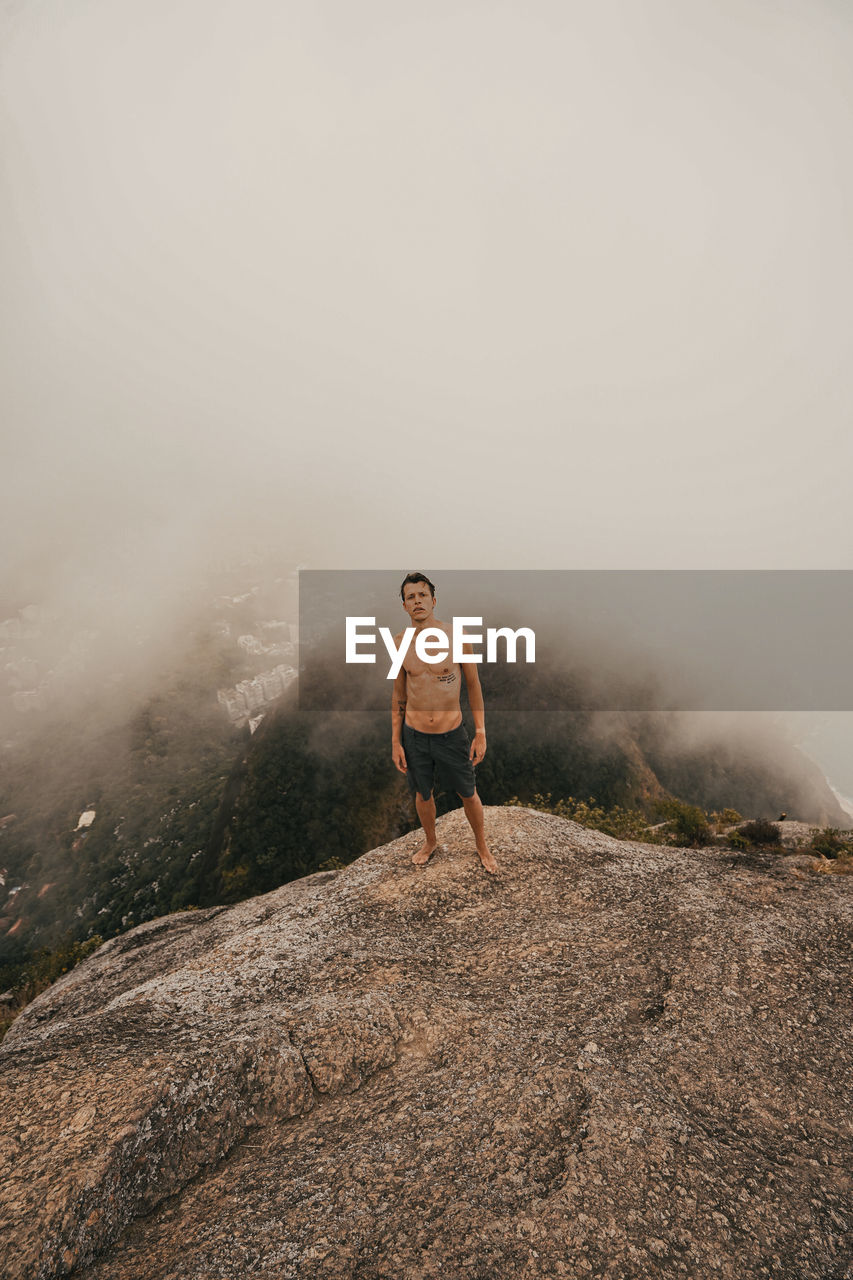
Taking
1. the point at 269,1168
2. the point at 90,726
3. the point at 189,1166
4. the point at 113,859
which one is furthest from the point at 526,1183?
the point at 90,726

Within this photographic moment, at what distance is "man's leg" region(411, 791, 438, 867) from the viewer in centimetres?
851

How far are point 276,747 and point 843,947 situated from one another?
7581 centimetres

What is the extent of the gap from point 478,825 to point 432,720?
7.38 ft

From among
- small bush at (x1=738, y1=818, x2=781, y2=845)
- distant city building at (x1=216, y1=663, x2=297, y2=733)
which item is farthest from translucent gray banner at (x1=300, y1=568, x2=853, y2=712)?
distant city building at (x1=216, y1=663, x2=297, y2=733)

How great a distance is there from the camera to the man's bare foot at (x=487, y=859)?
28.6ft

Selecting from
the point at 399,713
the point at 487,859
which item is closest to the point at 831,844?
the point at 487,859

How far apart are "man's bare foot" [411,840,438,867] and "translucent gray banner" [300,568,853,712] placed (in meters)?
49.8

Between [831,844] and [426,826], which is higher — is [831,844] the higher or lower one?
the lower one

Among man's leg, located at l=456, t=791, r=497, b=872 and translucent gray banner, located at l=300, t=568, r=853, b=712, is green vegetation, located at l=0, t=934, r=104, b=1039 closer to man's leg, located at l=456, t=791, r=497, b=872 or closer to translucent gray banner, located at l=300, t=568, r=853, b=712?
man's leg, located at l=456, t=791, r=497, b=872

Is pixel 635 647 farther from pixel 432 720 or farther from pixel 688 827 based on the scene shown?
pixel 432 720

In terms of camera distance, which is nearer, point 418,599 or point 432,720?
point 418,599

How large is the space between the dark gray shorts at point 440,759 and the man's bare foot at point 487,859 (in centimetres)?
136

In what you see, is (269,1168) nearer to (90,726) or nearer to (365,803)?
(365,803)

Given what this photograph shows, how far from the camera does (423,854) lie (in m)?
9.25
